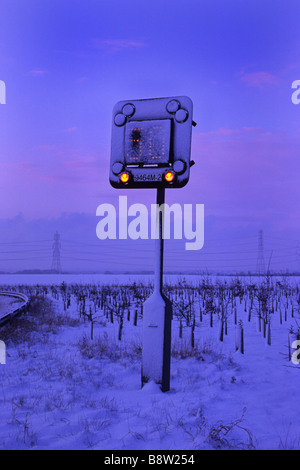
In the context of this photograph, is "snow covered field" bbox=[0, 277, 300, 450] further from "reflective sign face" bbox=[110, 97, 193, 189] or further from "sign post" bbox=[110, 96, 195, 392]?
"reflective sign face" bbox=[110, 97, 193, 189]

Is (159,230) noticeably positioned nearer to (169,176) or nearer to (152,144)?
(169,176)

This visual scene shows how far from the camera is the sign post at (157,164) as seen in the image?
5316 millimetres

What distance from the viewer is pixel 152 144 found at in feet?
17.8

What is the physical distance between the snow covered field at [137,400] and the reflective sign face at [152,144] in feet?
9.67

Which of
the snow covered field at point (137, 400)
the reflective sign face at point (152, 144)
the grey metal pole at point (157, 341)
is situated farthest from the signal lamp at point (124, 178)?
the snow covered field at point (137, 400)

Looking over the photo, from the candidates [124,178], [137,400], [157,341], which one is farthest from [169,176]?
[137,400]

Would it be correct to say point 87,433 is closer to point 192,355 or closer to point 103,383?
point 103,383

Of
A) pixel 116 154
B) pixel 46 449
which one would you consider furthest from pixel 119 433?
pixel 116 154

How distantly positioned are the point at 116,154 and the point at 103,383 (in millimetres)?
3427

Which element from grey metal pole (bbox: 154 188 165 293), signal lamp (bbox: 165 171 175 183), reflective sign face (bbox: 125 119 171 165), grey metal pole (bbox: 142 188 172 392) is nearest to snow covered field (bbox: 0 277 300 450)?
grey metal pole (bbox: 142 188 172 392)

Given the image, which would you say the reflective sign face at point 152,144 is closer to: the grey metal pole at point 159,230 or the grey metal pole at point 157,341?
the grey metal pole at point 159,230

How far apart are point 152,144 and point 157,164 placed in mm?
301

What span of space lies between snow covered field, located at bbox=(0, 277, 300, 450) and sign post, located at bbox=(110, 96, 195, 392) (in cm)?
51
